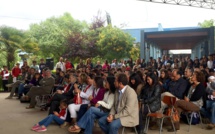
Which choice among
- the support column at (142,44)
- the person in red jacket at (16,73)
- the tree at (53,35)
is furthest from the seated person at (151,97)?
the tree at (53,35)

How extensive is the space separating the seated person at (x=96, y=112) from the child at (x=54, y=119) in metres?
1.07

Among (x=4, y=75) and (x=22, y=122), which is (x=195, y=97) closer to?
(x=22, y=122)

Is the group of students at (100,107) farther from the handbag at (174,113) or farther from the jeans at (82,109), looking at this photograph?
the handbag at (174,113)

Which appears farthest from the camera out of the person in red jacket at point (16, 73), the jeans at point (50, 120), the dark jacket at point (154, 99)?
the person in red jacket at point (16, 73)

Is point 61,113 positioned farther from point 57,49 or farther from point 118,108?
point 57,49

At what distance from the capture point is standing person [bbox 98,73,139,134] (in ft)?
15.1

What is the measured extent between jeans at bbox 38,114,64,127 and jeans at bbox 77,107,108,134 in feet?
3.92

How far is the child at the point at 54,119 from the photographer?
5.96 metres

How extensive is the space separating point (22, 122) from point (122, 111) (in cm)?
337

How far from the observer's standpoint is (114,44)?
24391 millimetres

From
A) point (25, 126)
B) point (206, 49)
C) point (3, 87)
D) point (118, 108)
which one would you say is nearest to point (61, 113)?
point (25, 126)

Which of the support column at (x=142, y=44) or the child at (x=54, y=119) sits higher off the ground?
the support column at (x=142, y=44)

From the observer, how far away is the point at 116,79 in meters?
4.84

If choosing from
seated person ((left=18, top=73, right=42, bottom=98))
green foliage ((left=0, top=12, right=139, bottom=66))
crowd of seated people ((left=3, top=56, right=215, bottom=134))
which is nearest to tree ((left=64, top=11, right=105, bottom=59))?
green foliage ((left=0, top=12, right=139, bottom=66))
